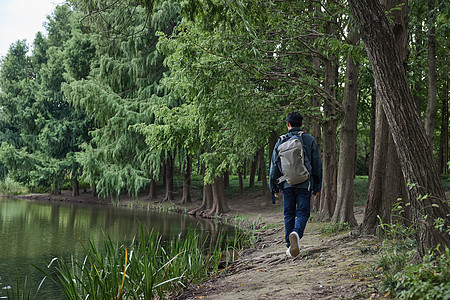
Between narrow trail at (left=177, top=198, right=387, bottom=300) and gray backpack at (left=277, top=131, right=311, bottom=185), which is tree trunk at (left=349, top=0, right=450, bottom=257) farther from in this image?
gray backpack at (left=277, top=131, right=311, bottom=185)

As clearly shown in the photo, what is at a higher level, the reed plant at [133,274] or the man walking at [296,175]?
the man walking at [296,175]

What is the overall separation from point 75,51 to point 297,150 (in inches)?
984

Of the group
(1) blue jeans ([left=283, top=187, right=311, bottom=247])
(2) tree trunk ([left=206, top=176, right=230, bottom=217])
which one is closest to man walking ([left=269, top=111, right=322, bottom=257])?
(1) blue jeans ([left=283, top=187, right=311, bottom=247])

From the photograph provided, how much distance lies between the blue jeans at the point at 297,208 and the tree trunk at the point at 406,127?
1.38m

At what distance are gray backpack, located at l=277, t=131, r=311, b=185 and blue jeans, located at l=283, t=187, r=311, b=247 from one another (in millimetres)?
188

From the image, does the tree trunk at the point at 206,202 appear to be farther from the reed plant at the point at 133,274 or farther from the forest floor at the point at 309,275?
the reed plant at the point at 133,274

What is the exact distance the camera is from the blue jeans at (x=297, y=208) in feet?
17.3

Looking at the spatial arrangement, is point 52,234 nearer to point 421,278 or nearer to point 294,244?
point 294,244

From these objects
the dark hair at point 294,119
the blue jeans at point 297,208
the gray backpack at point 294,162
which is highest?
the dark hair at point 294,119

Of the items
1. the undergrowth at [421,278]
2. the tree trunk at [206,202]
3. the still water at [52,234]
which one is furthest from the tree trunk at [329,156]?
the tree trunk at [206,202]

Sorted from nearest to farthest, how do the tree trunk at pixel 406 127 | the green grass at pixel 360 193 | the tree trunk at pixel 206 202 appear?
the tree trunk at pixel 406 127 → the green grass at pixel 360 193 → the tree trunk at pixel 206 202

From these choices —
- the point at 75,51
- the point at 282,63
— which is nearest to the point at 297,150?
the point at 282,63

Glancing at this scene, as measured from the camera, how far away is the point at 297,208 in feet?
A: 17.7

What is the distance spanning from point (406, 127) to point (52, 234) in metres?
12.3
